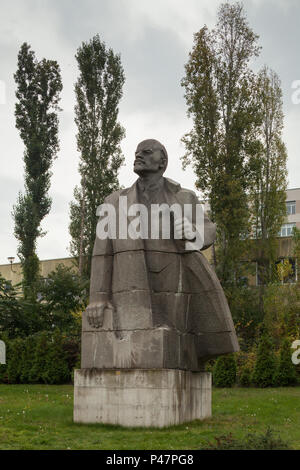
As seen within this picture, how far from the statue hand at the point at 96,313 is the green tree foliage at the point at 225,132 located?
18.6m

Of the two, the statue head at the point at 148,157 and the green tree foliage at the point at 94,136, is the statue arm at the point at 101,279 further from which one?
the green tree foliage at the point at 94,136

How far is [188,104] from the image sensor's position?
28.6 m

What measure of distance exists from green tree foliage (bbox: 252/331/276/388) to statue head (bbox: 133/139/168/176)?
29.8ft

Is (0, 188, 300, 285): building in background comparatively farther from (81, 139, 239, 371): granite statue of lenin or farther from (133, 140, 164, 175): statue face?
(133, 140, 164, 175): statue face

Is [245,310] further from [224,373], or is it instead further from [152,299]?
[152,299]

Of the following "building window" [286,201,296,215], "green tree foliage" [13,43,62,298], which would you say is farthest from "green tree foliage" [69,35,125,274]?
"building window" [286,201,296,215]

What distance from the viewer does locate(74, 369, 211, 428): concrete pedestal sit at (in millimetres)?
8180

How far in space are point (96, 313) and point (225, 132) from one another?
20.6 m

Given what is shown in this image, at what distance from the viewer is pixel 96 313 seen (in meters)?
8.95

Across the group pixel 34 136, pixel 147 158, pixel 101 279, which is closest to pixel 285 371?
pixel 101 279

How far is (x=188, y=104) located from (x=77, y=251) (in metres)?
9.55

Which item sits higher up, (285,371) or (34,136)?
(34,136)

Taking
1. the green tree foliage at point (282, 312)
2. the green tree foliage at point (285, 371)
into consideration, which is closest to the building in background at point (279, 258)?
the green tree foliage at point (282, 312)

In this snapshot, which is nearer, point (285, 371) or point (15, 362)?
point (285, 371)
